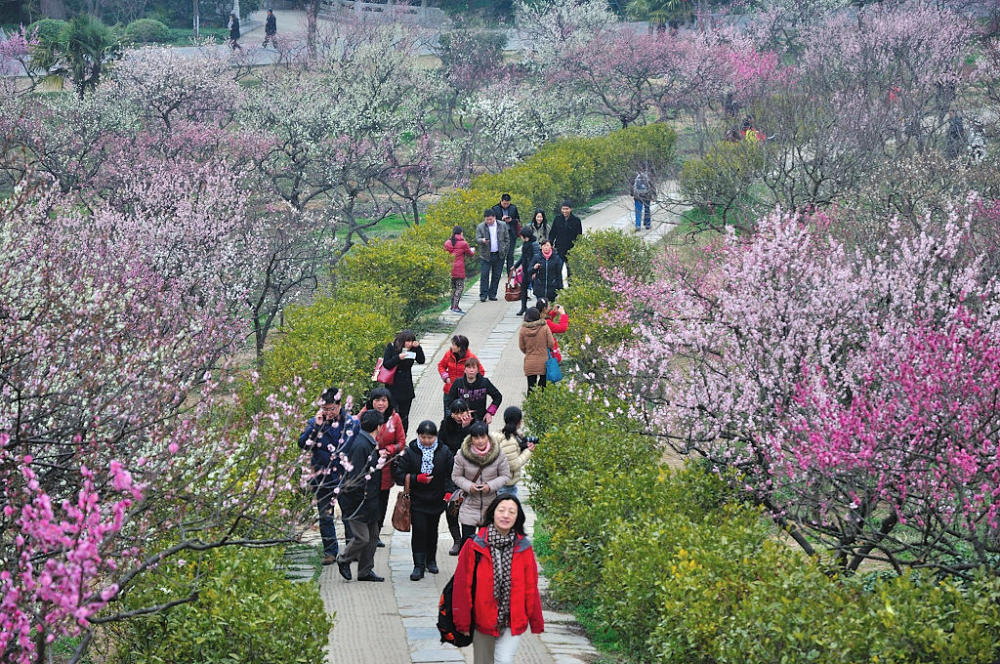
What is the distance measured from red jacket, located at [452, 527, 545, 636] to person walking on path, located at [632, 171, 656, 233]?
2204 centimetres

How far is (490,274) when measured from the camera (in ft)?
80.5

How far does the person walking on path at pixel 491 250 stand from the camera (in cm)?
2267

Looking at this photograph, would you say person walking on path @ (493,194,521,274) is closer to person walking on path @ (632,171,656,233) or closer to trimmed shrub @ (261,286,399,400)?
trimmed shrub @ (261,286,399,400)

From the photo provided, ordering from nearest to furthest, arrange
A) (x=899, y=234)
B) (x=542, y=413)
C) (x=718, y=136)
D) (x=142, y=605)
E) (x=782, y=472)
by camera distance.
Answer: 1. (x=142, y=605)
2. (x=782, y=472)
3. (x=542, y=413)
4. (x=899, y=234)
5. (x=718, y=136)

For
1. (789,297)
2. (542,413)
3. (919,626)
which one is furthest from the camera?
(542,413)

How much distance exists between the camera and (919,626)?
25.0ft

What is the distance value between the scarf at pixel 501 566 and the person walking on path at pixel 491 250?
1479 centimetres

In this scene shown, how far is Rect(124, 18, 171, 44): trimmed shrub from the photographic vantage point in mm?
64688

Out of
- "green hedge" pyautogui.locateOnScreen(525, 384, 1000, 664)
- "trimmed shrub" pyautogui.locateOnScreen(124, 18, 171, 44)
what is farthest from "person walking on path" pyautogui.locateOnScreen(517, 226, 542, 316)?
"trimmed shrub" pyautogui.locateOnScreen(124, 18, 171, 44)

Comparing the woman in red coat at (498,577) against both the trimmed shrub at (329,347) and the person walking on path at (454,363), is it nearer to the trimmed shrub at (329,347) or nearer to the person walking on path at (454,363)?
the person walking on path at (454,363)

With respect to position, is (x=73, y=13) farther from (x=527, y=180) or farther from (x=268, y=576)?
(x=268, y=576)

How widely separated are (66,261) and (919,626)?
38.8ft

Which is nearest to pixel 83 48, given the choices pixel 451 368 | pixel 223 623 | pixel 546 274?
pixel 546 274

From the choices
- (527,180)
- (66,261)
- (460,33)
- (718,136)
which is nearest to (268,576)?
(66,261)
